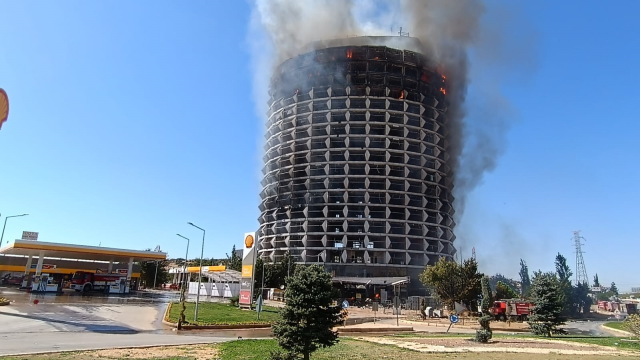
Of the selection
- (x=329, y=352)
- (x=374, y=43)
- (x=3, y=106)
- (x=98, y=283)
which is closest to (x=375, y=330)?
(x=329, y=352)

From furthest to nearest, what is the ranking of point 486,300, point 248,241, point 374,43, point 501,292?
point 374,43, point 501,292, point 248,241, point 486,300

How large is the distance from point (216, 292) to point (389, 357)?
66.3 metres

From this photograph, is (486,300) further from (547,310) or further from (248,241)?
(248,241)

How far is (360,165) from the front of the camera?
96625 mm

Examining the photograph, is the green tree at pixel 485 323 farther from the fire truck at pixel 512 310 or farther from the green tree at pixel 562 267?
the green tree at pixel 562 267

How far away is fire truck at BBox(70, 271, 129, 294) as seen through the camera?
6644 centimetres

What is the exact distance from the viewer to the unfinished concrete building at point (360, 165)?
92.4 m

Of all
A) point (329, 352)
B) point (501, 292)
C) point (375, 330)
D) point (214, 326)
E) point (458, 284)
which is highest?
point (458, 284)

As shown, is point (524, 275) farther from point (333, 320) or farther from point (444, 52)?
point (333, 320)

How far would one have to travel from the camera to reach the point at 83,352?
16.4 metres

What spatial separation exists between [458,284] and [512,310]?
704 cm

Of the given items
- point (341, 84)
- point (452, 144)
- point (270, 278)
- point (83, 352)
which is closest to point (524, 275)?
point (452, 144)

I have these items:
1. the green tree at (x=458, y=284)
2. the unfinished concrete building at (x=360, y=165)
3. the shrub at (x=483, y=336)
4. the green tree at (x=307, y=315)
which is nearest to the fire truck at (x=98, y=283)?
the unfinished concrete building at (x=360, y=165)

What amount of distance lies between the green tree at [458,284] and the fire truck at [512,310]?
3520 mm
